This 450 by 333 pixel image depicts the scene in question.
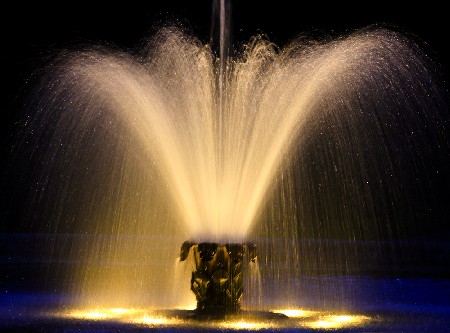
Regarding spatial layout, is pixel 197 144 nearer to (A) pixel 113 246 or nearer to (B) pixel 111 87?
(B) pixel 111 87

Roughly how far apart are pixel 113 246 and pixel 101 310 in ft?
76.7

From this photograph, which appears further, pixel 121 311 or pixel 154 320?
pixel 121 311

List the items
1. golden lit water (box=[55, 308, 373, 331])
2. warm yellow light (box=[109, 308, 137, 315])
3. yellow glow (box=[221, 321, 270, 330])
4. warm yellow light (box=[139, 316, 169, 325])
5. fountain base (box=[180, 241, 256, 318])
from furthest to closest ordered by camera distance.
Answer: warm yellow light (box=[109, 308, 137, 315]), fountain base (box=[180, 241, 256, 318]), warm yellow light (box=[139, 316, 169, 325]), golden lit water (box=[55, 308, 373, 331]), yellow glow (box=[221, 321, 270, 330])

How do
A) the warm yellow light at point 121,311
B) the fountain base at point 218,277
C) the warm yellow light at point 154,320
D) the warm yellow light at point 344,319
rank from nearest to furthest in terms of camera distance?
the warm yellow light at point 154,320 < the warm yellow light at point 344,319 < the fountain base at point 218,277 < the warm yellow light at point 121,311

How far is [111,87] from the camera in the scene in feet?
61.9

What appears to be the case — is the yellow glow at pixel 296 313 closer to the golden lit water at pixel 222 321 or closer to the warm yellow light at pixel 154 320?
the golden lit water at pixel 222 321

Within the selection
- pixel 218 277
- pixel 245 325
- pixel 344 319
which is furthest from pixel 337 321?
pixel 218 277

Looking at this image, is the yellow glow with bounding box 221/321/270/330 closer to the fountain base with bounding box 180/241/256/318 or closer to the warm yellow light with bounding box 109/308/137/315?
the fountain base with bounding box 180/241/256/318

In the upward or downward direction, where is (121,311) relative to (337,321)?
upward

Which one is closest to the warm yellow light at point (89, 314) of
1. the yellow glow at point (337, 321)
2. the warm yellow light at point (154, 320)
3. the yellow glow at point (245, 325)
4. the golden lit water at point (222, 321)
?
the golden lit water at point (222, 321)

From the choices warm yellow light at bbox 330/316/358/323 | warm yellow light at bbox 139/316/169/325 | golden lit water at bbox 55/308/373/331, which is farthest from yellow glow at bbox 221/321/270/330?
warm yellow light at bbox 330/316/358/323

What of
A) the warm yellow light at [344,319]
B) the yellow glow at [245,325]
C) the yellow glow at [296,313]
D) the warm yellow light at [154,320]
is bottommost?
the yellow glow at [245,325]

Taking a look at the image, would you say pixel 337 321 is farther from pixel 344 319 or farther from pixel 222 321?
pixel 222 321

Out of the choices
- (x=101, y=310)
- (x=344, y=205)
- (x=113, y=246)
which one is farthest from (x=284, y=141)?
(x=344, y=205)
